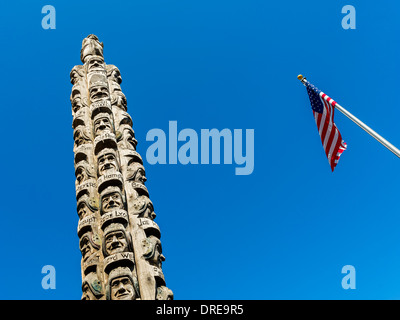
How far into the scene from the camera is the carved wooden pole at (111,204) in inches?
342

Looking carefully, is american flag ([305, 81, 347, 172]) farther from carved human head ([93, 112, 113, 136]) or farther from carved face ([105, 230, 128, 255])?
carved face ([105, 230, 128, 255])

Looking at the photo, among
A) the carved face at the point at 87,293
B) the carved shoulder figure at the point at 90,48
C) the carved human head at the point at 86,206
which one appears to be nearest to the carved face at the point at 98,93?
the carved shoulder figure at the point at 90,48

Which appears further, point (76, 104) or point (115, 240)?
point (76, 104)

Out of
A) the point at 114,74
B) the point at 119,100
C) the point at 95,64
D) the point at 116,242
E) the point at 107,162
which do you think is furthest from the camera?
the point at 114,74

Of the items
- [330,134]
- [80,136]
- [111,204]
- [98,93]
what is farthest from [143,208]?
[330,134]

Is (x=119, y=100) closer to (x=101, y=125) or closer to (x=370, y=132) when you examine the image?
(x=101, y=125)

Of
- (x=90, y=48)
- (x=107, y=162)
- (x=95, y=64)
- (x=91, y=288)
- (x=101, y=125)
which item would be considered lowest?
(x=91, y=288)

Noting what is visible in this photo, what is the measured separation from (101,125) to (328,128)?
18.9 ft

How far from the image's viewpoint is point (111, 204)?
32.5 ft

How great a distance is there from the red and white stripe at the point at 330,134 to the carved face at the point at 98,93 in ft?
19.1

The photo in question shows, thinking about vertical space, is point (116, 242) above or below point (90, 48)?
below

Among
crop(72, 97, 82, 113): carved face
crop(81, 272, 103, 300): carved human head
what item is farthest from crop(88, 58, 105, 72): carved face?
crop(81, 272, 103, 300): carved human head
